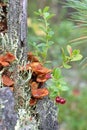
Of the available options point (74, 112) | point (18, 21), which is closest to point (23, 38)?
point (18, 21)

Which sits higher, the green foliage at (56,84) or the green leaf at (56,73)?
the green leaf at (56,73)

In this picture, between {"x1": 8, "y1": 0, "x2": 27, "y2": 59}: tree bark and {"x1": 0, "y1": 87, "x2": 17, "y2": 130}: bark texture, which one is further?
{"x1": 8, "y1": 0, "x2": 27, "y2": 59}: tree bark

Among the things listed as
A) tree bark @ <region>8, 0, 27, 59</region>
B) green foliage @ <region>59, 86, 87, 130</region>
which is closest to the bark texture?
tree bark @ <region>8, 0, 27, 59</region>

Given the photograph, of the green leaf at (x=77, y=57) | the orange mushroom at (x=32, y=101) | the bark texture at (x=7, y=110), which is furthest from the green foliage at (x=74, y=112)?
the bark texture at (x=7, y=110)

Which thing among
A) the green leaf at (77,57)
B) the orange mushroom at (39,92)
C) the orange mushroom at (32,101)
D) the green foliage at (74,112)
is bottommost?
the green foliage at (74,112)

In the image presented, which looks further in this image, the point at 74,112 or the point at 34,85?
the point at 74,112

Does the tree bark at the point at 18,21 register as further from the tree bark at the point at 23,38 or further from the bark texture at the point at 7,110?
the bark texture at the point at 7,110

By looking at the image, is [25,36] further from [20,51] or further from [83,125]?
[83,125]

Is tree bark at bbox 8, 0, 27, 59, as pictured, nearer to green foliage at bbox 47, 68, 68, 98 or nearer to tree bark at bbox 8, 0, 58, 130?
tree bark at bbox 8, 0, 58, 130

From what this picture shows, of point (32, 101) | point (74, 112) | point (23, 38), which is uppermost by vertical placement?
point (23, 38)

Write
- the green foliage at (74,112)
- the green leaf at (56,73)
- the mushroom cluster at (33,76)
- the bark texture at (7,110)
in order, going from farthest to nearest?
the green foliage at (74,112)
the green leaf at (56,73)
the mushroom cluster at (33,76)
the bark texture at (7,110)

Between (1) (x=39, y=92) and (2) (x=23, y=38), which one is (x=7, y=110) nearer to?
(1) (x=39, y=92)

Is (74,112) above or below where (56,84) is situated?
below
